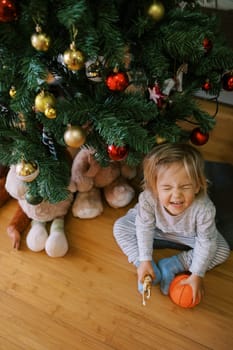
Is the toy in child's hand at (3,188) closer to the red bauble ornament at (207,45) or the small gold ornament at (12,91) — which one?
the small gold ornament at (12,91)

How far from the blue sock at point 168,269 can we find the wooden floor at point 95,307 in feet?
0.10

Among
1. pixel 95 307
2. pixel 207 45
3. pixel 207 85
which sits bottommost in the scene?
pixel 95 307

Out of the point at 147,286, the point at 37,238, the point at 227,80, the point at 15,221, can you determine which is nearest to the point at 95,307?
the point at 147,286

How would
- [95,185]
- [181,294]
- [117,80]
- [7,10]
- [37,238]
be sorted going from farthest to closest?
[95,185] < [37,238] < [181,294] < [117,80] < [7,10]

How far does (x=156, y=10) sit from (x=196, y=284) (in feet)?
2.46

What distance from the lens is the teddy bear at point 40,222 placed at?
123 centimetres

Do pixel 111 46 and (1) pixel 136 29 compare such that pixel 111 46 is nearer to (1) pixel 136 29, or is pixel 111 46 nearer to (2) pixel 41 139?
(1) pixel 136 29

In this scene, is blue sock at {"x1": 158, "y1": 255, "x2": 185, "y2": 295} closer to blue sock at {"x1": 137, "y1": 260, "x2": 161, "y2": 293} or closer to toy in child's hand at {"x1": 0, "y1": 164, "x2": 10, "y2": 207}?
blue sock at {"x1": 137, "y1": 260, "x2": 161, "y2": 293}

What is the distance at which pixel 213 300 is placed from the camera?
114cm

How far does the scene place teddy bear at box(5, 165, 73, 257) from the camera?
123cm

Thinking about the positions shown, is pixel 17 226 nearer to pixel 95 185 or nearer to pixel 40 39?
pixel 95 185

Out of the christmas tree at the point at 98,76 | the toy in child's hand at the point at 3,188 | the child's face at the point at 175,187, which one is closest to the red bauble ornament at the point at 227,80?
the christmas tree at the point at 98,76

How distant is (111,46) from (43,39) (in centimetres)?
14

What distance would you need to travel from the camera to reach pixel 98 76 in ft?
2.92
